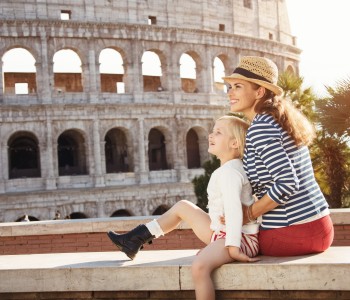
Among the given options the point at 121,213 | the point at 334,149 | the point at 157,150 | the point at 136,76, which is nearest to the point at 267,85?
the point at 334,149

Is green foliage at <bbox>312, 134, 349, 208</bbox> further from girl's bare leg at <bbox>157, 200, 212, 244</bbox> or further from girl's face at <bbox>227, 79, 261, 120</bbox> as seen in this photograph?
girl's bare leg at <bbox>157, 200, 212, 244</bbox>

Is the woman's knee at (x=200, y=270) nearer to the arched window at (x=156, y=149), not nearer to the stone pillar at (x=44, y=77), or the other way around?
the stone pillar at (x=44, y=77)

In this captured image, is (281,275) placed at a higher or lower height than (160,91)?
lower

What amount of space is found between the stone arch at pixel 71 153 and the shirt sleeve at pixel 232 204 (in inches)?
996

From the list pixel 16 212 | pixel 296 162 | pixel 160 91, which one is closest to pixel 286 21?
pixel 160 91

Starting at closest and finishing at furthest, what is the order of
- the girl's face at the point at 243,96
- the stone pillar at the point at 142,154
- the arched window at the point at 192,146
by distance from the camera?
the girl's face at the point at 243,96, the stone pillar at the point at 142,154, the arched window at the point at 192,146

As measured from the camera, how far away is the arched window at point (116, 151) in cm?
3111

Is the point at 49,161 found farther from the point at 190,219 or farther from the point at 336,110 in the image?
A: the point at 190,219

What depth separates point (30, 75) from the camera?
30.6 m

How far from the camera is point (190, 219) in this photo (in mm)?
5020

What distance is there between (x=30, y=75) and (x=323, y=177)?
17.0 meters

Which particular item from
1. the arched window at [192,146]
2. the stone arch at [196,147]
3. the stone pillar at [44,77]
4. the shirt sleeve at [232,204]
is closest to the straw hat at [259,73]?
the shirt sleeve at [232,204]

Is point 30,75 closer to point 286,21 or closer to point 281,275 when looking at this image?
point 286,21

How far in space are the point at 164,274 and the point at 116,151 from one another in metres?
27.5
